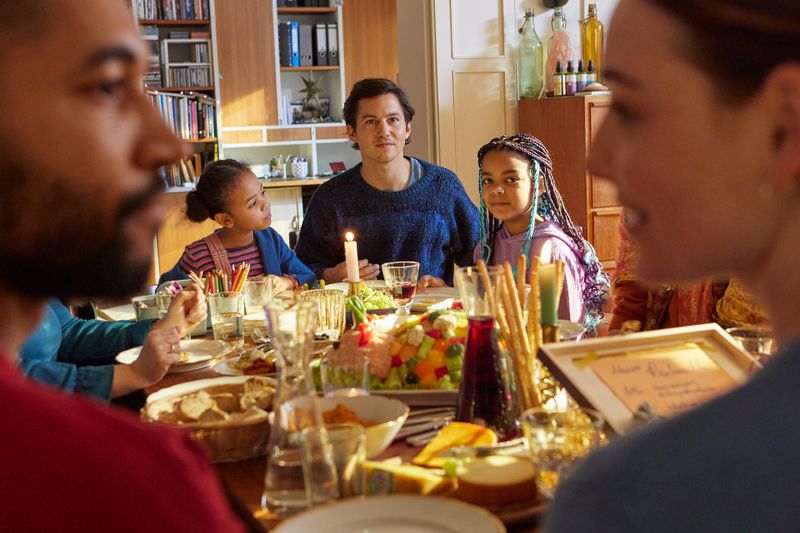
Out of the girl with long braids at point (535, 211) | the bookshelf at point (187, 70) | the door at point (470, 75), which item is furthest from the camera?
the bookshelf at point (187, 70)

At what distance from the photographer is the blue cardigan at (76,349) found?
1.88 meters

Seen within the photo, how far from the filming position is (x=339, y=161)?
8281 mm

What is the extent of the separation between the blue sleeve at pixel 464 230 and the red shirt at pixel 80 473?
3.21 meters

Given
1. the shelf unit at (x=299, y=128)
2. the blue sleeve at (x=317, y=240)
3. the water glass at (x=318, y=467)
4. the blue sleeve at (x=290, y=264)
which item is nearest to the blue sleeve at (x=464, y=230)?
the blue sleeve at (x=317, y=240)

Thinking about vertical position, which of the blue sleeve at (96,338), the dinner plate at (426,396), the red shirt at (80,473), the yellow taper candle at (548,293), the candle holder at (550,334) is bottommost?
the blue sleeve at (96,338)

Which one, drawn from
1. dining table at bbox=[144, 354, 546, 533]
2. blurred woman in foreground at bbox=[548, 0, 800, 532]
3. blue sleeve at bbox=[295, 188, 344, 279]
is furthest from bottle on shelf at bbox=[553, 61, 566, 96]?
blurred woman in foreground at bbox=[548, 0, 800, 532]

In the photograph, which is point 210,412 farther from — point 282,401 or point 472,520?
point 472,520

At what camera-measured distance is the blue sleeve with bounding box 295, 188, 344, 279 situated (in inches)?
146

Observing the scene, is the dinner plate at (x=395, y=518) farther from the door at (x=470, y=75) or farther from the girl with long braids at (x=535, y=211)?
the door at (x=470, y=75)

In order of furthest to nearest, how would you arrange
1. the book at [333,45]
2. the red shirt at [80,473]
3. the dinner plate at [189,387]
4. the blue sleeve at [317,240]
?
1. the book at [333,45]
2. the blue sleeve at [317,240]
3. the dinner plate at [189,387]
4. the red shirt at [80,473]

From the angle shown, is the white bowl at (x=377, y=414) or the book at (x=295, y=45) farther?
the book at (x=295, y=45)

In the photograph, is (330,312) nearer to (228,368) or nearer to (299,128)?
(228,368)

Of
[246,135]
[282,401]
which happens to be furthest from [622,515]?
[246,135]

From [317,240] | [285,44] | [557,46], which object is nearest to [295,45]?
[285,44]
